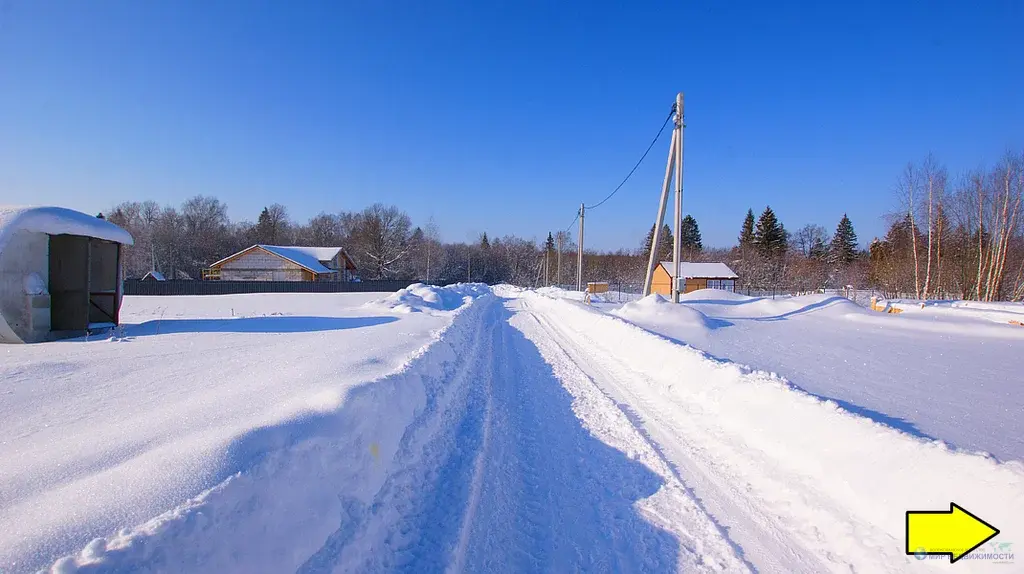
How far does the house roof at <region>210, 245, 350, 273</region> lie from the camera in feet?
144

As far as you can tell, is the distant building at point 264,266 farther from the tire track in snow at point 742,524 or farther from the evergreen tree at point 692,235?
the evergreen tree at point 692,235

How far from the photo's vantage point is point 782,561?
10.3 ft

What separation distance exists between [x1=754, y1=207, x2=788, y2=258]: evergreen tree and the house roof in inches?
2327

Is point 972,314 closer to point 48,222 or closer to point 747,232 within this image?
point 48,222

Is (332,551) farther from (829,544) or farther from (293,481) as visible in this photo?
(829,544)

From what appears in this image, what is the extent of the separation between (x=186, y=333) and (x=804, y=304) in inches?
1002

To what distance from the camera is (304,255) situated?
46.8m

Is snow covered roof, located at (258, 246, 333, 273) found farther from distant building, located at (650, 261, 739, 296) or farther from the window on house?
the window on house

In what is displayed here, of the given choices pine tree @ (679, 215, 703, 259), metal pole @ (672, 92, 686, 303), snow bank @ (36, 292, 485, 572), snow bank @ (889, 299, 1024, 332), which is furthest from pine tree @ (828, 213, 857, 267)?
snow bank @ (36, 292, 485, 572)

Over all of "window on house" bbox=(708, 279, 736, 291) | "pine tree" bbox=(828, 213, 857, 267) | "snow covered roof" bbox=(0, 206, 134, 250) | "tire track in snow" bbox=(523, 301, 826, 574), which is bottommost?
"tire track in snow" bbox=(523, 301, 826, 574)

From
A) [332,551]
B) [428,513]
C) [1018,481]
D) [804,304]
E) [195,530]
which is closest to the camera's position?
[195,530]

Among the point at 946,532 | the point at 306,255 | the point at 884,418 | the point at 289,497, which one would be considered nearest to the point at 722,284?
the point at 306,255

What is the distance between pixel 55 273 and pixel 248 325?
5018 millimetres

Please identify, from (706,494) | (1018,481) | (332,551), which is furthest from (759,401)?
(332,551)
